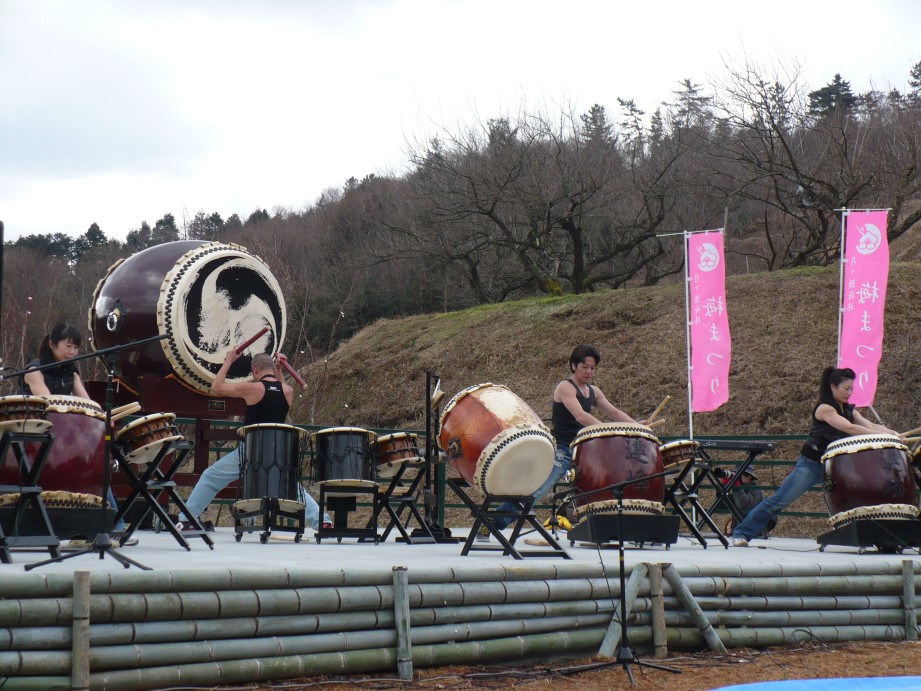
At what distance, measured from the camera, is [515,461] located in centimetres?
624

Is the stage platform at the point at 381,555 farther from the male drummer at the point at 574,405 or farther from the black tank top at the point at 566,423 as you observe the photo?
the black tank top at the point at 566,423

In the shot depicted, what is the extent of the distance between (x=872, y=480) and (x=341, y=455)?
3.89 metres

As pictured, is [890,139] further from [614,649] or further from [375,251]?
[614,649]

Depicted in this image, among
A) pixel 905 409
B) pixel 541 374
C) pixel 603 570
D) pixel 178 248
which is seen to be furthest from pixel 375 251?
pixel 603 570

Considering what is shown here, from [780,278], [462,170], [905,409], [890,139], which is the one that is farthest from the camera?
[462,170]

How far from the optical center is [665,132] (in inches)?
1120

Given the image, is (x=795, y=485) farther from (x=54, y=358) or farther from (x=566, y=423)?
(x=54, y=358)

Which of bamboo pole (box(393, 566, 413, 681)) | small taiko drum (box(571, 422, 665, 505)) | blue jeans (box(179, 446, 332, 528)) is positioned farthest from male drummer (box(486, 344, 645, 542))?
bamboo pole (box(393, 566, 413, 681))

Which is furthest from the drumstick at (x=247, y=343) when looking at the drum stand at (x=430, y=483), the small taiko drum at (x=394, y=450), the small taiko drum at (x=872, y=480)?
the small taiko drum at (x=872, y=480)

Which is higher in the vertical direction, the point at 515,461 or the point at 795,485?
the point at 515,461

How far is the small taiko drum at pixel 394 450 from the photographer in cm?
784

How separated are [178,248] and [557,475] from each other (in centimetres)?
414

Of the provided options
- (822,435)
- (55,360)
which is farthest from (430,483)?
(822,435)

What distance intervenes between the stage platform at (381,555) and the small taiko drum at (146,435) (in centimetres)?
62
